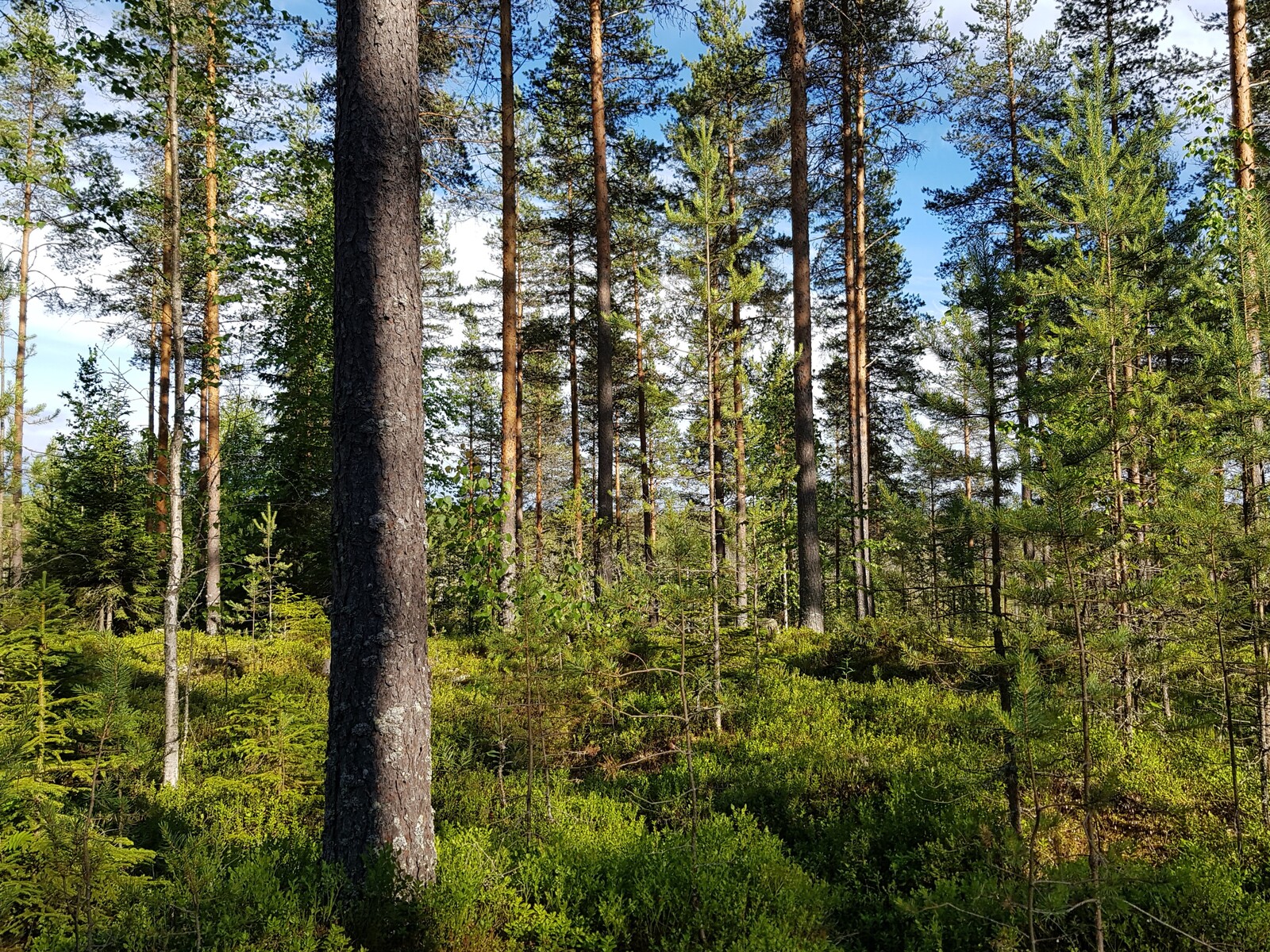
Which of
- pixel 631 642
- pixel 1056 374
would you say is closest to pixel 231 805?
pixel 631 642

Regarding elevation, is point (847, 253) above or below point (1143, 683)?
above

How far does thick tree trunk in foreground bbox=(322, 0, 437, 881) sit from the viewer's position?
357 cm

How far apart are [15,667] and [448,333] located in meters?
24.0

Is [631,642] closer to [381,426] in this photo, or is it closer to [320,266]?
[381,426]

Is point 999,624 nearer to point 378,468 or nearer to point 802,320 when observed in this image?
point 378,468

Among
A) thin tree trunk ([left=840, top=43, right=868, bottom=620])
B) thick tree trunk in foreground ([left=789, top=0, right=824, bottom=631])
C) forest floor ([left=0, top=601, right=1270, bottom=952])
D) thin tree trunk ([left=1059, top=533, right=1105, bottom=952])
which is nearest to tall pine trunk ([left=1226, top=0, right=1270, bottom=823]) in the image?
forest floor ([left=0, top=601, right=1270, bottom=952])

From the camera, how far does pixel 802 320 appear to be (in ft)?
37.9

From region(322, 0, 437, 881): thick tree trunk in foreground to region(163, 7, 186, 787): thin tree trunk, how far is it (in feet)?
9.68

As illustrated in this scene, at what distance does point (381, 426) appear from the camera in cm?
379

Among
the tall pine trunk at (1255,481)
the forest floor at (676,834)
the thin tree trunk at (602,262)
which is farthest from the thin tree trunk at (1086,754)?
the thin tree trunk at (602,262)

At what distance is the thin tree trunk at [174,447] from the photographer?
19.5 ft

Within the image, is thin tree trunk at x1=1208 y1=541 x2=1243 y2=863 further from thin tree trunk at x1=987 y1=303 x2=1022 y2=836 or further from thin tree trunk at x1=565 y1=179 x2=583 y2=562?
thin tree trunk at x1=565 y1=179 x2=583 y2=562

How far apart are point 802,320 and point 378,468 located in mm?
9446

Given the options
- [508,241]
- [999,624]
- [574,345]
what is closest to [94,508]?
[508,241]
